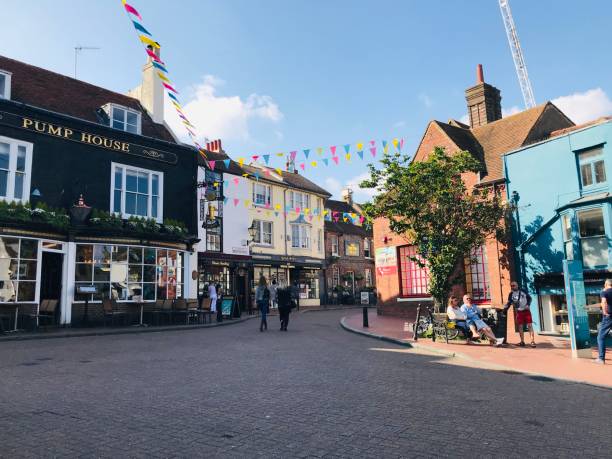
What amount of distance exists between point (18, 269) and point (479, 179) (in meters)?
16.9

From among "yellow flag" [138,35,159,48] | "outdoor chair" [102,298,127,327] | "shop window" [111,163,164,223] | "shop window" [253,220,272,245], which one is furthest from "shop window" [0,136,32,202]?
"shop window" [253,220,272,245]

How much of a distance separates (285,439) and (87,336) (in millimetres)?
11622

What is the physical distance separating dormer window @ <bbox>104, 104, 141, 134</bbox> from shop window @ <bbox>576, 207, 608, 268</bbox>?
17.1 meters

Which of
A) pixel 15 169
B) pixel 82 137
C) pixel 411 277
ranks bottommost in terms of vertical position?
pixel 411 277

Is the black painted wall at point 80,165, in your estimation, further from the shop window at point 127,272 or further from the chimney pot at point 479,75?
the chimney pot at point 479,75

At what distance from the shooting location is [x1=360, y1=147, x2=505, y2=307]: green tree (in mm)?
13742

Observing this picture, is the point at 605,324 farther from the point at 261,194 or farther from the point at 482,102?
the point at 261,194

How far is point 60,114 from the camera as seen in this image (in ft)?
56.3

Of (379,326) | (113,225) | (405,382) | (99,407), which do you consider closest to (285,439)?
(99,407)

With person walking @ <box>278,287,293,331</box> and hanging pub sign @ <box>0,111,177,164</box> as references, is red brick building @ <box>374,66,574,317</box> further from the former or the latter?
hanging pub sign @ <box>0,111,177,164</box>

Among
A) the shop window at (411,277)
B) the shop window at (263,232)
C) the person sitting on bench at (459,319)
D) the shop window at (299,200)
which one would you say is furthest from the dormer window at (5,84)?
the shop window at (299,200)

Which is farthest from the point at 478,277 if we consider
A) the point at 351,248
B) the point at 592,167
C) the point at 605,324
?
the point at 351,248

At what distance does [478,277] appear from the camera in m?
18.3

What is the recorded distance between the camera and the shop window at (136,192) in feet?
61.7
